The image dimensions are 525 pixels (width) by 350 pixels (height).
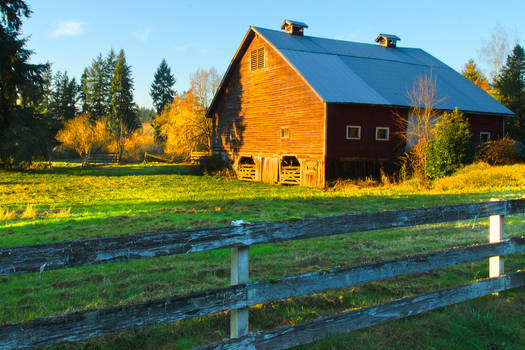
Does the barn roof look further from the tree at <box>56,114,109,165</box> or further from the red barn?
the tree at <box>56,114,109,165</box>

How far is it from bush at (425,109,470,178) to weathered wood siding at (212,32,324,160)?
6.67 m

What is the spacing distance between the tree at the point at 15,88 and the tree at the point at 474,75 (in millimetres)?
50179

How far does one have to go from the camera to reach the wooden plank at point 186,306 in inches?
99.5

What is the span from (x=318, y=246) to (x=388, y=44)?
31.7 metres

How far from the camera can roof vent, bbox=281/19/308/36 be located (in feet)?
106

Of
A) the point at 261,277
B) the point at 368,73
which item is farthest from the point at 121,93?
the point at 261,277

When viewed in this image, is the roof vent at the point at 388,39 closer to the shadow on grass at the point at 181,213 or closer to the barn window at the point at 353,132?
the barn window at the point at 353,132

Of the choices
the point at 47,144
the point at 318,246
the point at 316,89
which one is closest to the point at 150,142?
the point at 47,144

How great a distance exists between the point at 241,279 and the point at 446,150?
24.5m

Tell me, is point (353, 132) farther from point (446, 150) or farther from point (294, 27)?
point (294, 27)

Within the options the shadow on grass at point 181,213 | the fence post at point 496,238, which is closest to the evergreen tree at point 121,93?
the shadow on grass at point 181,213

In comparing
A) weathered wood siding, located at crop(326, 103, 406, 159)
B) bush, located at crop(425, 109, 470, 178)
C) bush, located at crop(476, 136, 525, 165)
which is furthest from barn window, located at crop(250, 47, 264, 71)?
bush, located at crop(476, 136, 525, 165)

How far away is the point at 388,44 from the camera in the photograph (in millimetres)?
36219

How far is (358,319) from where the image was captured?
3771 mm
